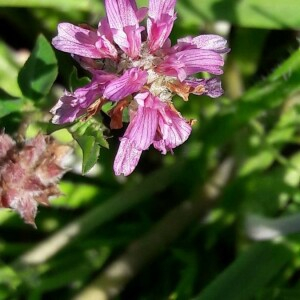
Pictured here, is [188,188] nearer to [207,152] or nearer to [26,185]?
[207,152]

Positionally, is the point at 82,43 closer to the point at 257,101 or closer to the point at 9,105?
the point at 9,105

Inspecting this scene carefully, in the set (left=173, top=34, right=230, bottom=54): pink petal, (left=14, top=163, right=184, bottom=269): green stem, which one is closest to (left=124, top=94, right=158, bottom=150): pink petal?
(left=173, top=34, right=230, bottom=54): pink petal

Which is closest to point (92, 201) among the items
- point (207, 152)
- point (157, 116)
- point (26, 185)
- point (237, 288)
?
point (207, 152)

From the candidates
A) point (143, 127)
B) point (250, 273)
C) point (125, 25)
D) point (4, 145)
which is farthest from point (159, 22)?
point (250, 273)

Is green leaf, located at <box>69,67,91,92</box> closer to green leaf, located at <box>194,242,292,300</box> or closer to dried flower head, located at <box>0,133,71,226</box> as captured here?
dried flower head, located at <box>0,133,71,226</box>

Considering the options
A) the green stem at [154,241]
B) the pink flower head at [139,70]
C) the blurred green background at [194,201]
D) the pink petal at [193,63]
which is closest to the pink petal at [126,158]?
the pink flower head at [139,70]

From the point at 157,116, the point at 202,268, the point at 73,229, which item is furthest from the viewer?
the point at 202,268
